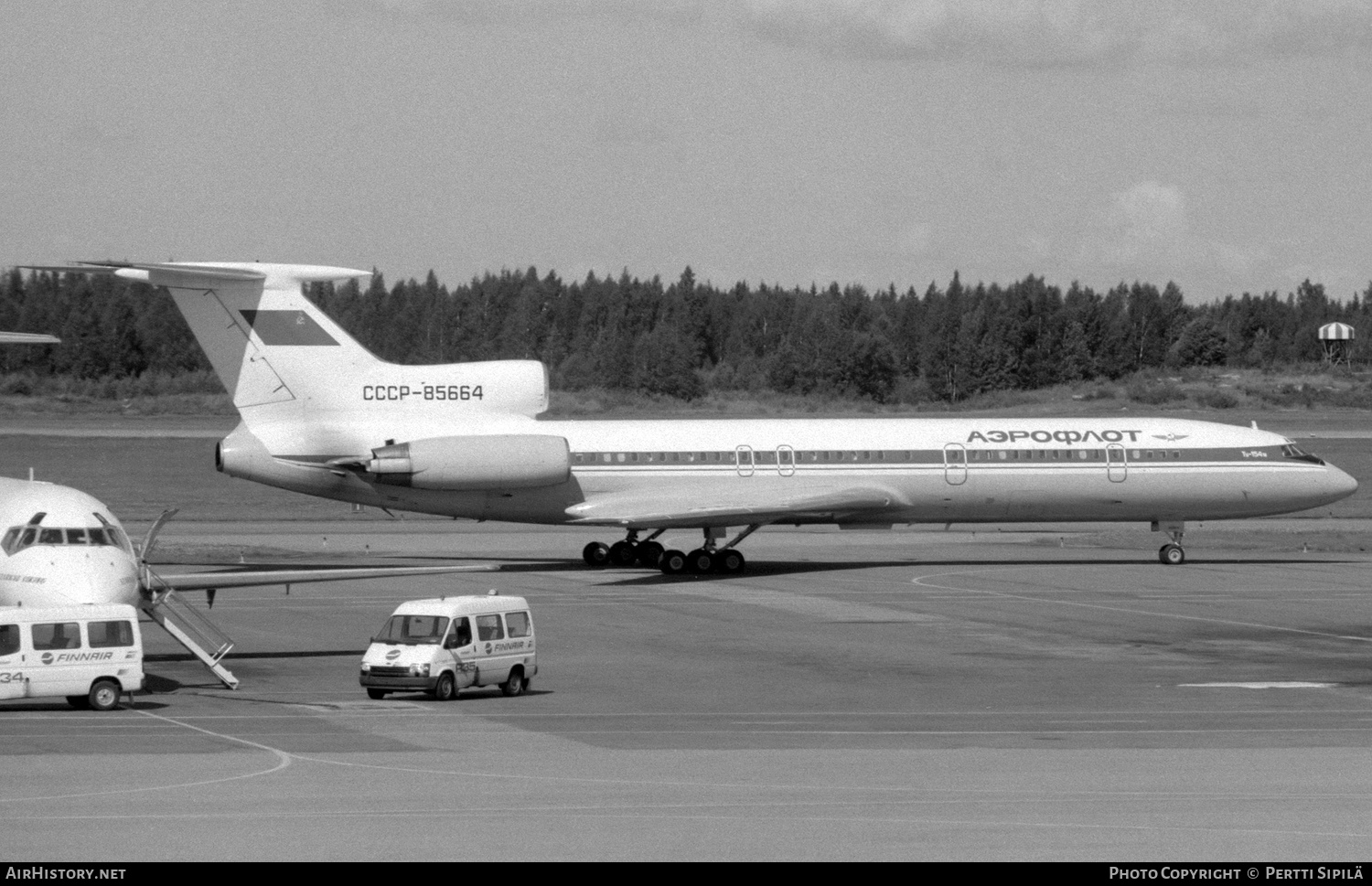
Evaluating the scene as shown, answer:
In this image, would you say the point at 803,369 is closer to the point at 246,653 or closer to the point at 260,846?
the point at 246,653

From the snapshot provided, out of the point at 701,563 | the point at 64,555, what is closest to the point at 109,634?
the point at 64,555

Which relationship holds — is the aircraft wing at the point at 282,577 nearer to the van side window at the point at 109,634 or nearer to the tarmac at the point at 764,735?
the tarmac at the point at 764,735

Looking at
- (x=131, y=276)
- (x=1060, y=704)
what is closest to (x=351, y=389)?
(x=131, y=276)

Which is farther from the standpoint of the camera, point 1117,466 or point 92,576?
point 1117,466

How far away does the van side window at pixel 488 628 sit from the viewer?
28.0 m

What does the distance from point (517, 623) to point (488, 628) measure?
2.26 feet

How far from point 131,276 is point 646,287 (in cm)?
12456

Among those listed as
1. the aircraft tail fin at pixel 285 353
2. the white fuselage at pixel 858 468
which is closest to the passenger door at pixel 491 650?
the white fuselage at pixel 858 468

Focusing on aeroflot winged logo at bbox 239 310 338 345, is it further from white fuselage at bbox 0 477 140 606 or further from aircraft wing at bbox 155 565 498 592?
white fuselage at bbox 0 477 140 606

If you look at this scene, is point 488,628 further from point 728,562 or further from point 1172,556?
point 1172,556

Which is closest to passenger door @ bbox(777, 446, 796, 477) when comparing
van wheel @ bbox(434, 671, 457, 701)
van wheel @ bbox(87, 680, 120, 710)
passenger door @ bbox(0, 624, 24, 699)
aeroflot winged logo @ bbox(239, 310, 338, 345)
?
aeroflot winged logo @ bbox(239, 310, 338, 345)

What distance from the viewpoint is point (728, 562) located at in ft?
163

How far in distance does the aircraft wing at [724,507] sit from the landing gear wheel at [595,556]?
79.3 inches

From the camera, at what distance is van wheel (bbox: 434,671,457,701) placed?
27.2m
